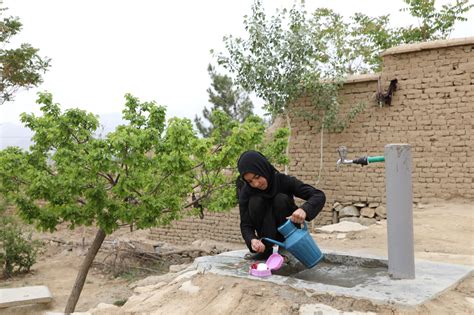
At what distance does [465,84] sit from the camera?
7539mm

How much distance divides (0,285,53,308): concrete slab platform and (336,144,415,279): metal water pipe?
4.69 metres

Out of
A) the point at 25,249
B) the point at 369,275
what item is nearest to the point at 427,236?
the point at 369,275

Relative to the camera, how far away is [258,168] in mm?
2998

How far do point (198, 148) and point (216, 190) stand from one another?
1.35m

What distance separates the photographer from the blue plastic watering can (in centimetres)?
291

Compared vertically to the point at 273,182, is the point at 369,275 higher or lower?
lower

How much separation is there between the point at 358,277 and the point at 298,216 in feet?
1.99

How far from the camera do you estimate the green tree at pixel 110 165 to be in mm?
4570

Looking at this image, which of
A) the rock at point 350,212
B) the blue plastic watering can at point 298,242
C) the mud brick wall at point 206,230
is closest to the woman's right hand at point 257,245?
the blue plastic watering can at point 298,242

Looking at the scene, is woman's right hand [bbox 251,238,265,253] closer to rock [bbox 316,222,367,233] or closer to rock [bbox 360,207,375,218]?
rock [bbox 316,222,367,233]

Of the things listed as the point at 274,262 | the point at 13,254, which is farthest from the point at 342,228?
the point at 13,254

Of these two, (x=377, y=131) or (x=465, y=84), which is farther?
(x=377, y=131)

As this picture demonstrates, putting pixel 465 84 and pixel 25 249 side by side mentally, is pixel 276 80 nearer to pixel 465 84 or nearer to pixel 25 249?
pixel 465 84

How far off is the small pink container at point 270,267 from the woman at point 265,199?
0.11m
